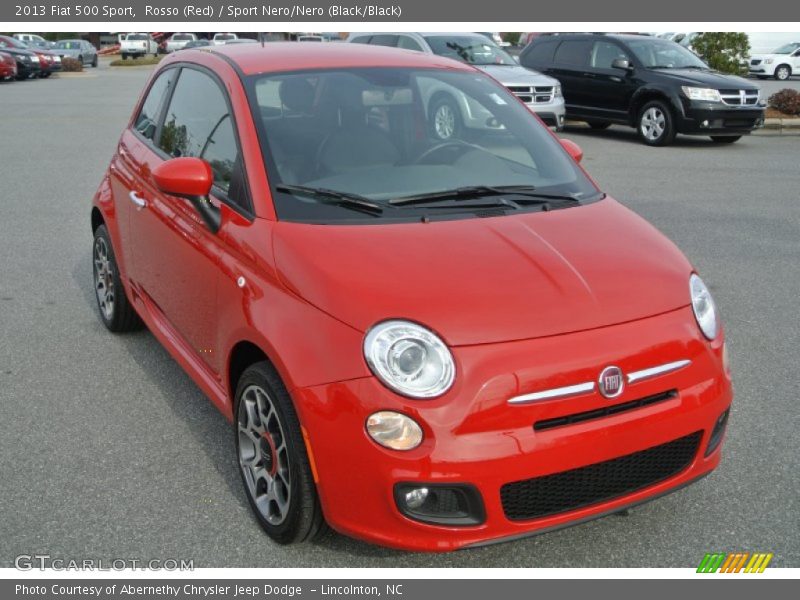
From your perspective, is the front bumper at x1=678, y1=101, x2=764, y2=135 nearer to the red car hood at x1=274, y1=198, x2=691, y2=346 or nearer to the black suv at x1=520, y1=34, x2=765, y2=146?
the black suv at x1=520, y1=34, x2=765, y2=146

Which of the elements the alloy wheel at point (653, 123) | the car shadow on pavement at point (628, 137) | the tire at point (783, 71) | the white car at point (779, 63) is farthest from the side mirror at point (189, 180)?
the tire at point (783, 71)

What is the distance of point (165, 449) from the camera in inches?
162

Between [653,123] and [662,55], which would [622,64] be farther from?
[653,123]

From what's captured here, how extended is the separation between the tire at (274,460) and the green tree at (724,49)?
18468mm

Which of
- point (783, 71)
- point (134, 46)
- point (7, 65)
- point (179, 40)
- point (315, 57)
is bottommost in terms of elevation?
point (134, 46)

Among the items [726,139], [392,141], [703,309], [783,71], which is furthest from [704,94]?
[783,71]

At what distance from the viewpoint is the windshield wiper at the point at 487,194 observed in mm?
3701

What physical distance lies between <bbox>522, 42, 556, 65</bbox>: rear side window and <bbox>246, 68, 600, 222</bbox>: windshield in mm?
12259

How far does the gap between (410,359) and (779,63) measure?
31.9m

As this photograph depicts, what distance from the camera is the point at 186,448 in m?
4.13

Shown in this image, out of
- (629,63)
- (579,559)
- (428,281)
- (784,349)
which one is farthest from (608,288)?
(629,63)

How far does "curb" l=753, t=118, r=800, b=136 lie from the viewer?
1619cm

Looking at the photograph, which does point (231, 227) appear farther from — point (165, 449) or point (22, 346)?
point (22, 346)

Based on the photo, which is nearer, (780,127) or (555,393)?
(555,393)
